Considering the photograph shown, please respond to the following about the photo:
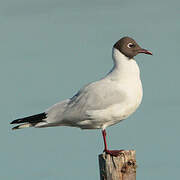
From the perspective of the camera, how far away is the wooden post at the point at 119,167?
9.13 metres

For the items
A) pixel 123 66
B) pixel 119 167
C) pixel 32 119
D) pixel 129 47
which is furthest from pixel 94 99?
pixel 119 167

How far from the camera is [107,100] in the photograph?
11.0m

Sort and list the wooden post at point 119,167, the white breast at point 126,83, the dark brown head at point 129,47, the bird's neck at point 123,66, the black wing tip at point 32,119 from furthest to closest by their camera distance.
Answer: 1. the black wing tip at point 32,119
2. the dark brown head at point 129,47
3. the bird's neck at point 123,66
4. the white breast at point 126,83
5. the wooden post at point 119,167

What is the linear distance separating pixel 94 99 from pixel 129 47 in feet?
4.90

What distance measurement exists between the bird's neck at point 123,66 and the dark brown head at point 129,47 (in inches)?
3.6

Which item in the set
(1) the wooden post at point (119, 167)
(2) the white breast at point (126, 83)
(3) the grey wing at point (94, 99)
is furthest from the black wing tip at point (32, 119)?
(1) the wooden post at point (119, 167)

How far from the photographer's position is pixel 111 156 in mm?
9227

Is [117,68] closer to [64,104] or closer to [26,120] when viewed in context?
[64,104]

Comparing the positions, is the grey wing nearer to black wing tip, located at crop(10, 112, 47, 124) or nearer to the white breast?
the white breast

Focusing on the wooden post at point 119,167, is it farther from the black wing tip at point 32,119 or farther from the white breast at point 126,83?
the black wing tip at point 32,119

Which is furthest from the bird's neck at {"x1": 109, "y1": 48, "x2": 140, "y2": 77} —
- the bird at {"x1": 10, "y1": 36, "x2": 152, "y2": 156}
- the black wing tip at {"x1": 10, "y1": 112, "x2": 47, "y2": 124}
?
the black wing tip at {"x1": 10, "y1": 112, "x2": 47, "y2": 124}

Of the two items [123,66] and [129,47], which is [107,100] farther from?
[129,47]

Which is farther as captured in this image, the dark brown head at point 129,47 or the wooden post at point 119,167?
the dark brown head at point 129,47

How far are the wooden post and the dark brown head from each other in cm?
297
